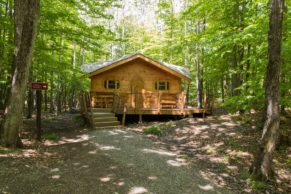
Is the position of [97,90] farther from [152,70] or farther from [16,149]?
[16,149]

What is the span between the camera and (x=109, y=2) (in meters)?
14.4

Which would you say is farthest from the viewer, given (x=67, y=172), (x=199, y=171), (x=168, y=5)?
(x=168, y=5)

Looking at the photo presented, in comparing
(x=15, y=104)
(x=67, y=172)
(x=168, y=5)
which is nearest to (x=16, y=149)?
(x=15, y=104)

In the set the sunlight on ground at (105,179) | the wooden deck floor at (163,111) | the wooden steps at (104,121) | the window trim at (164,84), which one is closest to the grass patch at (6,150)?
the sunlight on ground at (105,179)

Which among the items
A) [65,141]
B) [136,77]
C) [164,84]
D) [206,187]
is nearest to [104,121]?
[65,141]

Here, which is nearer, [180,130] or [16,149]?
[16,149]

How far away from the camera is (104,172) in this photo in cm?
688

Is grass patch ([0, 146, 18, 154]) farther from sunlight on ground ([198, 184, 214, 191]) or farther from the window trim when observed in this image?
the window trim

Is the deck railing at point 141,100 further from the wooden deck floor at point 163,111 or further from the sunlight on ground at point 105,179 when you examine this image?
the sunlight on ground at point 105,179

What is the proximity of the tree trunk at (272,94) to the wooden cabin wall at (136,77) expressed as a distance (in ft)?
40.5

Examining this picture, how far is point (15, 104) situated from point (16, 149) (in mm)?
1584

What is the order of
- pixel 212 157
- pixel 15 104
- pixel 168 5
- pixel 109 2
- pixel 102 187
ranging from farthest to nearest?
1. pixel 168 5
2. pixel 109 2
3. pixel 212 157
4. pixel 15 104
5. pixel 102 187

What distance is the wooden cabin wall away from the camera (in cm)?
1817

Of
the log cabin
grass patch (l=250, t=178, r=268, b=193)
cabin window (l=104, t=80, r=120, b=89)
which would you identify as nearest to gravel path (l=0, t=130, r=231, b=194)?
grass patch (l=250, t=178, r=268, b=193)
